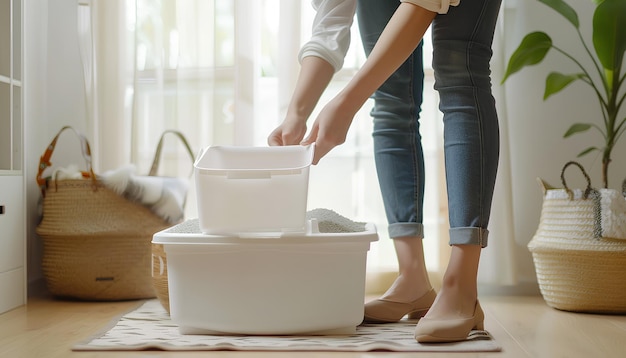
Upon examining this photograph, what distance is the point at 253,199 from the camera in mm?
1266

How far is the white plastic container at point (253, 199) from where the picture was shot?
1.26 m

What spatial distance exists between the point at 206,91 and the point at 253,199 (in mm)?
1022

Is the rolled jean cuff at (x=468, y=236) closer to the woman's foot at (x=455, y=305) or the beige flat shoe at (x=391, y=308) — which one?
the woman's foot at (x=455, y=305)

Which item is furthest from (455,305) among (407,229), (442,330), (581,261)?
(581,261)

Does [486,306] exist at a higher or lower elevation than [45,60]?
lower

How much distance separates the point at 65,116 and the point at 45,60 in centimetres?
18

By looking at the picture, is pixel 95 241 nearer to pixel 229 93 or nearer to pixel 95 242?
pixel 95 242

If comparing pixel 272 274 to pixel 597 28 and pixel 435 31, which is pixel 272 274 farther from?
pixel 597 28

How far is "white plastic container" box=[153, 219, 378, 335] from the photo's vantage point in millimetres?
A: 1306

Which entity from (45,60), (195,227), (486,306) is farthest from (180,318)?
(45,60)

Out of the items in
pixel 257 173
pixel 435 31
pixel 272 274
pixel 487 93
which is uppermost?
pixel 435 31

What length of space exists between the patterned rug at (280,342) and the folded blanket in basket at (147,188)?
591 millimetres

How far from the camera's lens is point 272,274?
1316mm

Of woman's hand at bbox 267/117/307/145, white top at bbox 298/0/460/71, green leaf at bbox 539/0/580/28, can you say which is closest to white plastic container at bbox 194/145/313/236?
woman's hand at bbox 267/117/307/145
